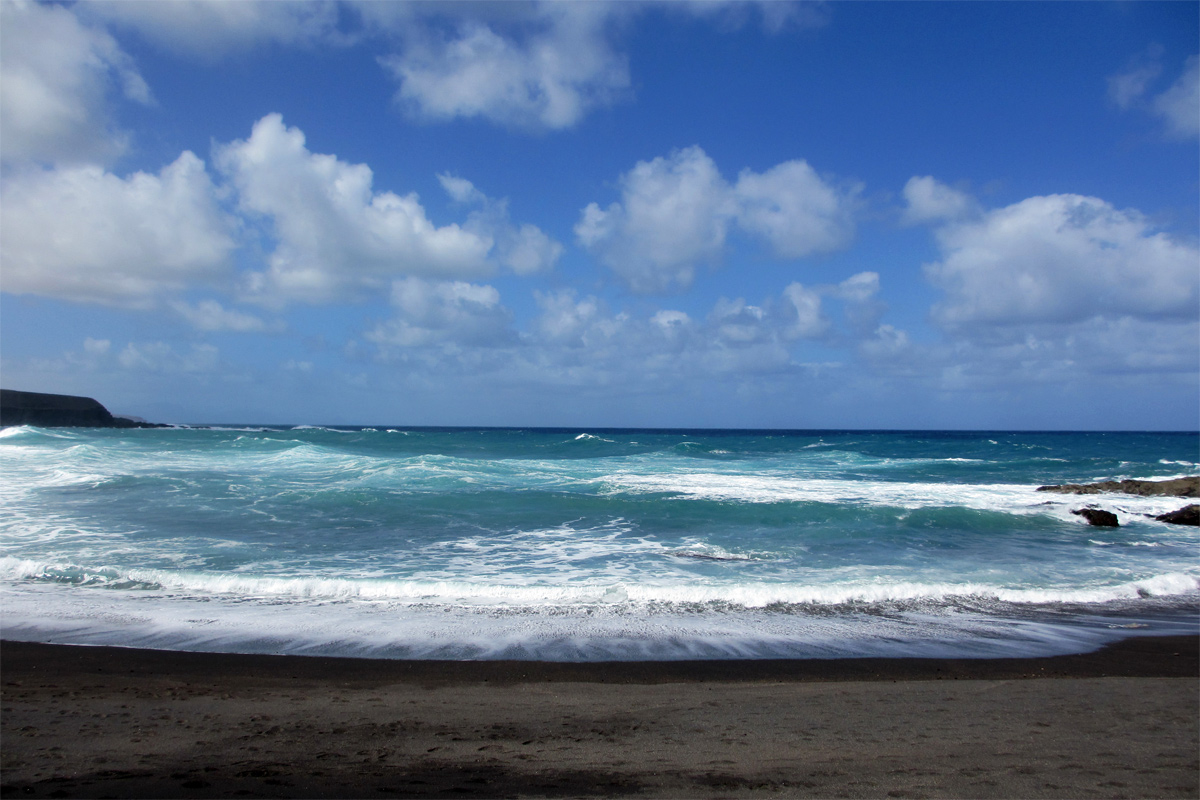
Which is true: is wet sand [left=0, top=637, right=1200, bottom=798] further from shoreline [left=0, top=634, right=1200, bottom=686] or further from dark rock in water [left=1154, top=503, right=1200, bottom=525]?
dark rock in water [left=1154, top=503, right=1200, bottom=525]

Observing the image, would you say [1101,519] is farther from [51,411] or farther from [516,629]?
[51,411]

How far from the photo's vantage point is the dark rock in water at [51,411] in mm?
61312

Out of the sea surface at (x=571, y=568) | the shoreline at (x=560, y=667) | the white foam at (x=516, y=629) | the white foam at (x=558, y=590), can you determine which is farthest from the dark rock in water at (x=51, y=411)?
the shoreline at (x=560, y=667)

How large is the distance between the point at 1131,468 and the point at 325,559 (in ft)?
143

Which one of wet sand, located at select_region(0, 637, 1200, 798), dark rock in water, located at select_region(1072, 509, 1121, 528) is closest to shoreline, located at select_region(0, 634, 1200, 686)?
wet sand, located at select_region(0, 637, 1200, 798)

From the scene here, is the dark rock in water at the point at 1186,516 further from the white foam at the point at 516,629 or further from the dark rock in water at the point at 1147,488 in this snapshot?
the white foam at the point at 516,629

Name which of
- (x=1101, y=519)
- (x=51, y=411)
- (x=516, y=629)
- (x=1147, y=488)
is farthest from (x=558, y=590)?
(x=51, y=411)

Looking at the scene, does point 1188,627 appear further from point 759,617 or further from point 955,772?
point 955,772

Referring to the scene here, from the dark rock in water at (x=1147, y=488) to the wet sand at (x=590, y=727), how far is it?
18.9 meters

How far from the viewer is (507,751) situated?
428cm

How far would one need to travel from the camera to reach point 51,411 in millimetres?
66188

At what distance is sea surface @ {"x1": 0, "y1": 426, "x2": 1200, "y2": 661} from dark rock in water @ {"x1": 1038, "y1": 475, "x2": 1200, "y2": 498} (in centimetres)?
Answer: 172

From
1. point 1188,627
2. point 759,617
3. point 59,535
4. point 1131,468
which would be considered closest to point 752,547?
point 759,617

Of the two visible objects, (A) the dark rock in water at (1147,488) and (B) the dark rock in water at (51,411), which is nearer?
(A) the dark rock in water at (1147,488)
